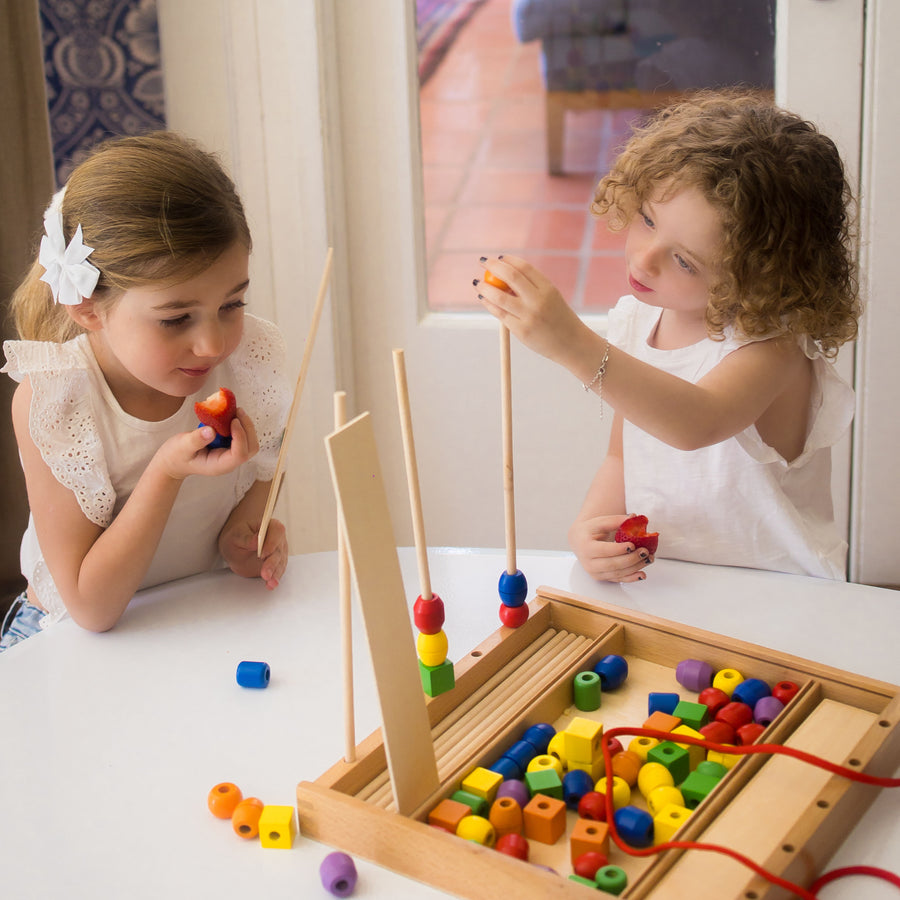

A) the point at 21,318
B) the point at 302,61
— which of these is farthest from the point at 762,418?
the point at 302,61

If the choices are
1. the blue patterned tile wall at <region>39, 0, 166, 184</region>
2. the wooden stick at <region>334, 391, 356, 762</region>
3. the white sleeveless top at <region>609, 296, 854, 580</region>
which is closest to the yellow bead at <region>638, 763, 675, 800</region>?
the wooden stick at <region>334, 391, 356, 762</region>

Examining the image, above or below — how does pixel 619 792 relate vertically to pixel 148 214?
below

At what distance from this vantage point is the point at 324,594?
3.45 ft

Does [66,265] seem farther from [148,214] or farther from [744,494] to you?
[744,494]

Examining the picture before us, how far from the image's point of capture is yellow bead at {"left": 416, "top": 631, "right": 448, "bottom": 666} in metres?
0.80

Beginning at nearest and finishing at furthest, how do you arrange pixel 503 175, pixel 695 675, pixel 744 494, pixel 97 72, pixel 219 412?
pixel 695 675 → pixel 219 412 → pixel 744 494 → pixel 97 72 → pixel 503 175

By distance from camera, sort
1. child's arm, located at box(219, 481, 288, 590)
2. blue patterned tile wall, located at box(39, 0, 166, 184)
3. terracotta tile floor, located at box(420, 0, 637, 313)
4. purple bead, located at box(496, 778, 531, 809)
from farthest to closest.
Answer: terracotta tile floor, located at box(420, 0, 637, 313) → blue patterned tile wall, located at box(39, 0, 166, 184) → child's arm, located at box(219, 481, 288, 590) → purple bead, located at box(496, 778, 531, 809)

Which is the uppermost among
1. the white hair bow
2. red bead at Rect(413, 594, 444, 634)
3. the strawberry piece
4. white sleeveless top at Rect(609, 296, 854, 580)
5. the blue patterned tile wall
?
the blue patterned tile wall

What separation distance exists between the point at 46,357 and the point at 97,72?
1000 millimetres

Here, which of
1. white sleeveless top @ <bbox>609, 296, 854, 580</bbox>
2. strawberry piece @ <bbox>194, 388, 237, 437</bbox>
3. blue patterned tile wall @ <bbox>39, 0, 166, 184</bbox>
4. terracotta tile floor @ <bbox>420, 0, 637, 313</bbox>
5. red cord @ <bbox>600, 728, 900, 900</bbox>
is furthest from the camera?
terracotta tile floor @ <bbox>420, 0, 637, 313</bbox>

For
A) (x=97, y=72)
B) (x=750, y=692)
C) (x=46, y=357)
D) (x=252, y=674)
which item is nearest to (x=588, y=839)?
(x=750, y=692)

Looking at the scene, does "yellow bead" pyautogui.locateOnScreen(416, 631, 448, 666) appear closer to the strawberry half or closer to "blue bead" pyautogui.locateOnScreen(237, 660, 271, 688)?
"blue bead" pyautogui.locateOnScreen(237, 660, 271, 688)

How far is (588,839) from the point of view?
2.18 ft

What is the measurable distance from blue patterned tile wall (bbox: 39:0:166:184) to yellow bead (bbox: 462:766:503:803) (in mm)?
1460
